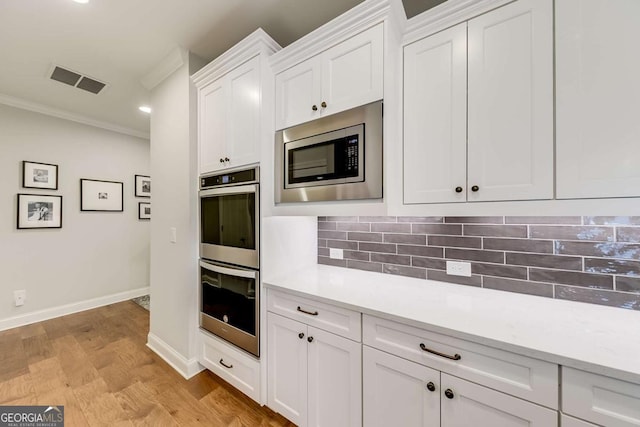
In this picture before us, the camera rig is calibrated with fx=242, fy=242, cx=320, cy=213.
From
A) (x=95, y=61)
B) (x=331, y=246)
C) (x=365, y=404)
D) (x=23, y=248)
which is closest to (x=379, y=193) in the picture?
(x=331, y=246)

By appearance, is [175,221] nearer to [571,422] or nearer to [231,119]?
[231,119]

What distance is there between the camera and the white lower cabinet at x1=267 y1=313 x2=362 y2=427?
1.23 m

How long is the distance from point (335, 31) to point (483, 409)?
190cm

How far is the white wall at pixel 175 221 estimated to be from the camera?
2.03 m

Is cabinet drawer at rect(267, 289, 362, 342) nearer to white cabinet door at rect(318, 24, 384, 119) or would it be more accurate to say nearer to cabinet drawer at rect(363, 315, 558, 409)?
cabinet drawer at rect(363, 315, 558, 409)

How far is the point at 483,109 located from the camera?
116 centimetres

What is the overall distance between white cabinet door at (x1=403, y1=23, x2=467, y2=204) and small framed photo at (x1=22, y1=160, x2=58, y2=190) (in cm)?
420

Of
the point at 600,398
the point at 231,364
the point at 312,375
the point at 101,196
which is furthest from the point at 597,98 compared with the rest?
the point at 101,196

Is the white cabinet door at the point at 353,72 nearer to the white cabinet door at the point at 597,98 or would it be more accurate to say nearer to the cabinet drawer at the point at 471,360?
the white cabinet door at the point at 597,98

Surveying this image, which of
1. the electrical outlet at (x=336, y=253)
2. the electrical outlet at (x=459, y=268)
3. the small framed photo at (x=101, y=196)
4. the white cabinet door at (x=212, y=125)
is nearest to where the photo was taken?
the electrical outlet at (x=459, y=268)

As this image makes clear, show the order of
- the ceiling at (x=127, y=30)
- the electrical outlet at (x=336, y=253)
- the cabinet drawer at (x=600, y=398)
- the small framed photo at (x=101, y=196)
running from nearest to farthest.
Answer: the cabinet drawer at (x=600, y=398), the ceiling at (x=127, y=30), the electrical outlet at (x=336, y=253), the small framed photo at (x=101, y=196)

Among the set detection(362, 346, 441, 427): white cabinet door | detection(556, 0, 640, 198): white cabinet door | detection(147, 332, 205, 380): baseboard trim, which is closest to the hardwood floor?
detection(147, 332, 205, 380): baseboard trim

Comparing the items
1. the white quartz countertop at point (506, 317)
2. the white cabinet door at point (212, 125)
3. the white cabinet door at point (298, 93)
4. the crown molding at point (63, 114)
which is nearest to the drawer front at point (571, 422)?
the white quartz countertop at point (506, 317)

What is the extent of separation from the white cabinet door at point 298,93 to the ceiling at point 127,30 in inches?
19.2
